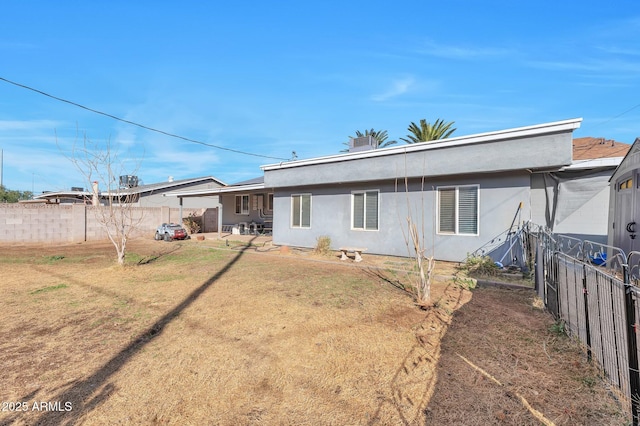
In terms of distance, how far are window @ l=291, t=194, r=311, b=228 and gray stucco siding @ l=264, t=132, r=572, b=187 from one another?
0.91 meters

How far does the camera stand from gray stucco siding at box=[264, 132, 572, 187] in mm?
7910

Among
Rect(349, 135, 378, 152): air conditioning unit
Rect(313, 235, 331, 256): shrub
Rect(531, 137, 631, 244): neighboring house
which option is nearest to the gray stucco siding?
Rect(531, 137, 631, 244): neighboring house

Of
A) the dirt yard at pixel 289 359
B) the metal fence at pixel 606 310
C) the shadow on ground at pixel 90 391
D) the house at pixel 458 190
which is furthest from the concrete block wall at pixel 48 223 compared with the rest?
the metal fence at pixel 606 310

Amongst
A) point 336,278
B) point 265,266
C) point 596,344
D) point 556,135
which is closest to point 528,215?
point 556,135

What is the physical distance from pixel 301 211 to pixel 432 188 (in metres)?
6.06

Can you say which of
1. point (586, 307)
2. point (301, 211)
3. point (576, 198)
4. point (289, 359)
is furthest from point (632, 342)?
point (301, 211)

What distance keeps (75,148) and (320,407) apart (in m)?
10.2

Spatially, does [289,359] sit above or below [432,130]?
below

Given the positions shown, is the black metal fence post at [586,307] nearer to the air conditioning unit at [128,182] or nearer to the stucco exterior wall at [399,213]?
the stucco exterior wall at [399,213]

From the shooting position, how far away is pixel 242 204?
914 inches

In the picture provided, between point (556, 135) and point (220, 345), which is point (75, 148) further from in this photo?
point (556, 135)

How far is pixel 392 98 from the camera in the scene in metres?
16.7

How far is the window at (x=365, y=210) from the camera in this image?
1166 centimetres

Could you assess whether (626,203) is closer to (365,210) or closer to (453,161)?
(453,161)
